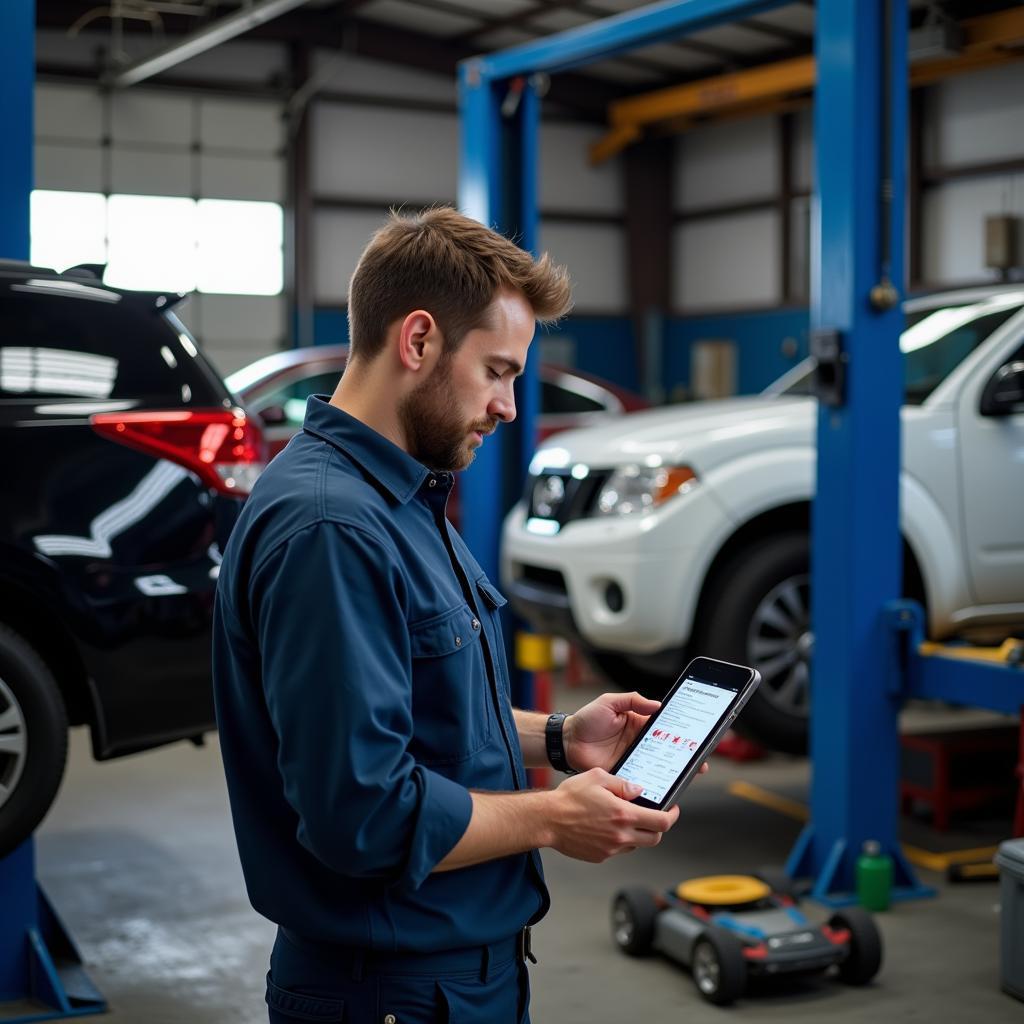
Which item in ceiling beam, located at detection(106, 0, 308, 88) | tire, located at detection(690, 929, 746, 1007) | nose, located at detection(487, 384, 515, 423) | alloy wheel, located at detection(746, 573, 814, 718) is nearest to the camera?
nose, located at detection(487, 384, 515, 423)

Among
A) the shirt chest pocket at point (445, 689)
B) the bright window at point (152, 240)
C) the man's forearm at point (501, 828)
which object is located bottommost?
the man's forearm at point (501, 828)

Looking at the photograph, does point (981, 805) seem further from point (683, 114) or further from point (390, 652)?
point (683, 114)

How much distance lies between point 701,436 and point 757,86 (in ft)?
36.1

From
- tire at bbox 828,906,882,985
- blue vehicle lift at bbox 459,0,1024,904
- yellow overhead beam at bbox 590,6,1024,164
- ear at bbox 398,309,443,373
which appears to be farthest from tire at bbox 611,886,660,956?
yellow overhead beam at bbox 590,6,1024,164

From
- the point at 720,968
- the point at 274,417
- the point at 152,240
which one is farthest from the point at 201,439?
the point at 152,240

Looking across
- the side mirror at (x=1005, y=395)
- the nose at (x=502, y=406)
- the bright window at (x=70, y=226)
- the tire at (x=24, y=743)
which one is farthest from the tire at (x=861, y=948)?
the bright window at (x=70, y=226)

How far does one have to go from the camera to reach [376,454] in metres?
1.62

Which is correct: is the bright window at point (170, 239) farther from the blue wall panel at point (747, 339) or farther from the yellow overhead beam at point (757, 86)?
the blue wall panel at point (747, 339)

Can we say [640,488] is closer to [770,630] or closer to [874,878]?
[770,630]

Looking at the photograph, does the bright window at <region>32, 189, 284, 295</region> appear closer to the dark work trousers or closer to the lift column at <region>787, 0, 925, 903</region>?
the lift column at <region>787, 0, 925, 903</region>

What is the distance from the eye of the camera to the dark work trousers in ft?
5.27

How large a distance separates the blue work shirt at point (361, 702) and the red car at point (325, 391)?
20.0 feet

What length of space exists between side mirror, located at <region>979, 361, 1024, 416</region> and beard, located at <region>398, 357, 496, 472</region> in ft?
12.7

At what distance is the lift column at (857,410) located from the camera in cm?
429
